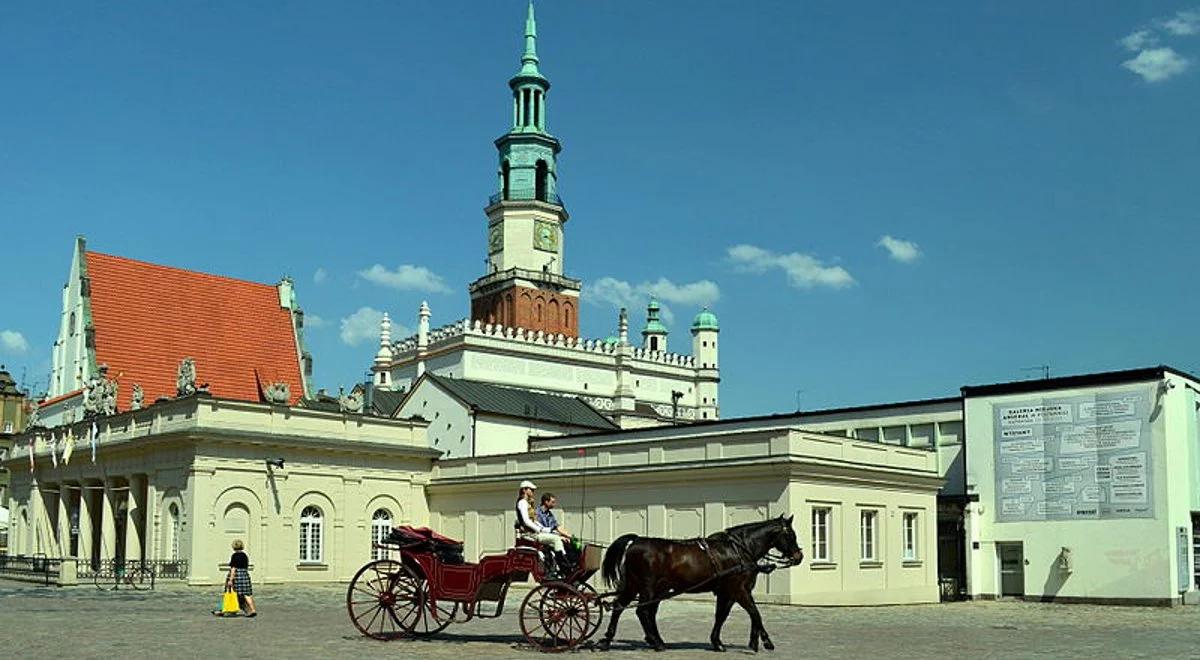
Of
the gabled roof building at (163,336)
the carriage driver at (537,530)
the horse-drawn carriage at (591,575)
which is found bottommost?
the horse-drawn carriage at (591,575)

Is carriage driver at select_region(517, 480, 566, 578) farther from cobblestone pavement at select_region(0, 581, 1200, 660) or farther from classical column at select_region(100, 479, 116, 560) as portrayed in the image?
classical column at select_region(100, 479, 116, 560)

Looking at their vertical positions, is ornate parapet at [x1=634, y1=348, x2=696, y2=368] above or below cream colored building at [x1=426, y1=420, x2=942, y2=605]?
above

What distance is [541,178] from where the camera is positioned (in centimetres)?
8750

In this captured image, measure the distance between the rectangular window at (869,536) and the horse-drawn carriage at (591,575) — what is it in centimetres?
1851

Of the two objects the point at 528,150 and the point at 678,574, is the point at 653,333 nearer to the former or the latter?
the point at 528,150

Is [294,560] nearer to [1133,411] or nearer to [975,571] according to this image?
[975,571]

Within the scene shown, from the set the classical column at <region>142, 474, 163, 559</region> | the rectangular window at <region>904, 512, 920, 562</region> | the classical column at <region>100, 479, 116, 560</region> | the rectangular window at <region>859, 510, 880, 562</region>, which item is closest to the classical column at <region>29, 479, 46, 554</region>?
the classical column at <region>100, 479, 116, 560</region>

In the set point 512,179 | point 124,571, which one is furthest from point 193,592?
point 512,179

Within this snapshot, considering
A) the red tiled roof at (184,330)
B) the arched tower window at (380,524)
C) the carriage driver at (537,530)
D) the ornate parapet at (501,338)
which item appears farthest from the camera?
the ornate parapet at (501,338)

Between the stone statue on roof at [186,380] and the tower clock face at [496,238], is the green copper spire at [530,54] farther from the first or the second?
the stone statue on roof at [186,380]

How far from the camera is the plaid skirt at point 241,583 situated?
24.3 m

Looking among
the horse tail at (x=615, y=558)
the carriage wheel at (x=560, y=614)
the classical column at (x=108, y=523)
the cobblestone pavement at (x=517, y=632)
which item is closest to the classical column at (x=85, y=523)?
the classical column at (x=108, y=523)

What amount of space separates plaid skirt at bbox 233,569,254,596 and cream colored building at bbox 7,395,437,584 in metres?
15.0

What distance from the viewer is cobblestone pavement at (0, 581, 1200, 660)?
17234 mm
